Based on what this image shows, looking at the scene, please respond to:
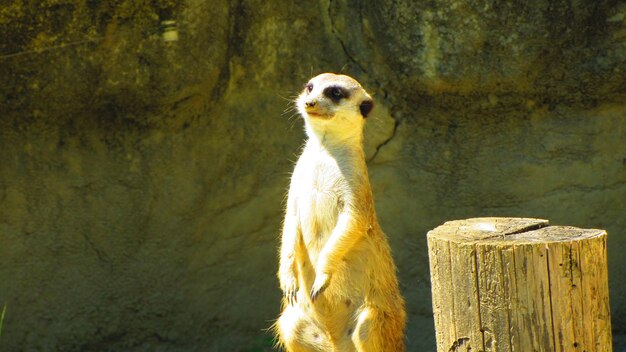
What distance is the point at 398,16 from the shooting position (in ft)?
16.9

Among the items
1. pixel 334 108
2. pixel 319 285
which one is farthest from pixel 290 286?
pixel 334 108

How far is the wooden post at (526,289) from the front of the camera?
298 cm

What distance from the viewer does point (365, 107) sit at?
4.33 metres

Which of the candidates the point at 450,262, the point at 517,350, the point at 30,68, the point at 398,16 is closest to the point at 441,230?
the point at 450,262

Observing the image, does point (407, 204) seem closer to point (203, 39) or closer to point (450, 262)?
point (203, 39)

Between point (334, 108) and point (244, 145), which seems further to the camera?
point (244, 145)

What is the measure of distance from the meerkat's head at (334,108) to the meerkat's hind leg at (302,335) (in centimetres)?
74

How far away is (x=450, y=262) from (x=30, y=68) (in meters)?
2.66

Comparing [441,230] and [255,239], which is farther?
[255,239]

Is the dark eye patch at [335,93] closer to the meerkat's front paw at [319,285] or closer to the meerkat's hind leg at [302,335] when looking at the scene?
the meerkat's front paw at [319,285]

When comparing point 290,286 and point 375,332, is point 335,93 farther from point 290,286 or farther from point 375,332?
point 375,332

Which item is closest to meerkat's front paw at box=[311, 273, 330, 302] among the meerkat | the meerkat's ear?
the meerkat

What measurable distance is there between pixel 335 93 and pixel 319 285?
77 cm

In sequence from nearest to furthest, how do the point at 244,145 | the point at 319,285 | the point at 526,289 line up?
the point at 526,289 → the point at 319,285 → the point at 244,145
